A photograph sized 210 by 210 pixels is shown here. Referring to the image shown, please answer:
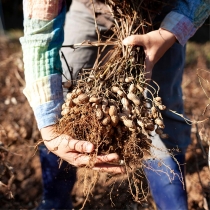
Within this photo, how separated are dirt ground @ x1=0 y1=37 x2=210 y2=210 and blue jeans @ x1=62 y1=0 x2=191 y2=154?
88 millimetres

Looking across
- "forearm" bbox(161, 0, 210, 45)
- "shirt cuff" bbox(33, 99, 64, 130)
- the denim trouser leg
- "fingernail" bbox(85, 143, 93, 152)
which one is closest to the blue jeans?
the denim trouser leg

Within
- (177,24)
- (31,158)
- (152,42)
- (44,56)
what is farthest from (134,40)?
(31,158)

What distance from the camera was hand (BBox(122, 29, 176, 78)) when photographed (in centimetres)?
133

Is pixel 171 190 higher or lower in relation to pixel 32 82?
lower

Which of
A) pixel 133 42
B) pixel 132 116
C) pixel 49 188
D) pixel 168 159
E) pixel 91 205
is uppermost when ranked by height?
pixel 133 42

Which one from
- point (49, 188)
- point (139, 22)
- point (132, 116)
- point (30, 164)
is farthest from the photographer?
point (30, 164)


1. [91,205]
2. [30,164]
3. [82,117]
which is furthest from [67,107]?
[30,164]

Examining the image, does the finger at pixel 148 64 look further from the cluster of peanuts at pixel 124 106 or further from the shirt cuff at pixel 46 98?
the shirt cuff at pixel 46 98

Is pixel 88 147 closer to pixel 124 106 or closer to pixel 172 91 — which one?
pixel 124 106

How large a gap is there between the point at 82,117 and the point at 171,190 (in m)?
0.65

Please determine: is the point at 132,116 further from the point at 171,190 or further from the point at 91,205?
the point at 91,205

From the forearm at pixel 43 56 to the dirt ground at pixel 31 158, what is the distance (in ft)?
1.03

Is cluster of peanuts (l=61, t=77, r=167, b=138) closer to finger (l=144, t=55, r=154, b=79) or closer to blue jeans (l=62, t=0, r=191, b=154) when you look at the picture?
finger (l=144, t=55, r=154, b=79)

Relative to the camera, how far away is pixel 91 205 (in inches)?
77.1
